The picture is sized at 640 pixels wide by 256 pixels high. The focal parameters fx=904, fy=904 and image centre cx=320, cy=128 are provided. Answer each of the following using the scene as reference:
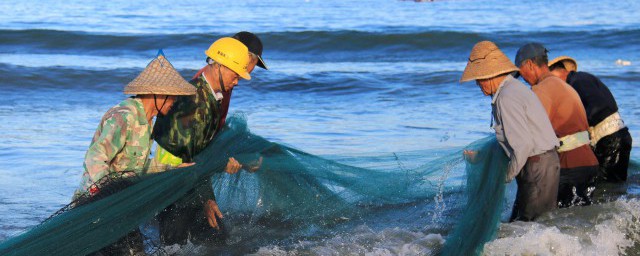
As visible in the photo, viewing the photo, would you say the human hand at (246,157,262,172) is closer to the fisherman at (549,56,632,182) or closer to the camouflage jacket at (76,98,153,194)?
the camouflage jacket at (76,98,153,194)

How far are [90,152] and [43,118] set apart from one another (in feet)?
26.8

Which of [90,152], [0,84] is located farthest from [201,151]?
[0,84]

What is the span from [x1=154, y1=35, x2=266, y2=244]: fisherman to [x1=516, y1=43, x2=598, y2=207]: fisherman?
203 centimetres

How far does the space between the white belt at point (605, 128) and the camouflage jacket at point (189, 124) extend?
3.76 meters

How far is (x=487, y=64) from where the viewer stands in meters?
5.29

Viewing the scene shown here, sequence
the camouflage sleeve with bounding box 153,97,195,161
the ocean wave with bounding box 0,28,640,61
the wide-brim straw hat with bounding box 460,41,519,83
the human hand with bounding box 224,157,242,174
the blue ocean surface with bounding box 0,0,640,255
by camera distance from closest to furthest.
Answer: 1. the camouflage sleeve with bounding box 153,97,195,161
2. the human hand with bounding box 224,157,242,174
3. the wide-brim straw hat with bounding box 460,41,519,83
4. the blue ocean surface with bounding box 0,0,640,255
5. the ocean wave with bounding box 0,28,640,61

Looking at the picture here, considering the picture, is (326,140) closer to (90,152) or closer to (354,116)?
(354,116)

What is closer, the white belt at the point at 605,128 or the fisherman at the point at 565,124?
the fisherman at the point at 565,124

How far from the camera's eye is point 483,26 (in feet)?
95.3

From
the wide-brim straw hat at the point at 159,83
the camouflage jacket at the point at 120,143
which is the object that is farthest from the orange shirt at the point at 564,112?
the camouflage jacket at the point at 120,143

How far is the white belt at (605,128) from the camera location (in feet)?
24.5

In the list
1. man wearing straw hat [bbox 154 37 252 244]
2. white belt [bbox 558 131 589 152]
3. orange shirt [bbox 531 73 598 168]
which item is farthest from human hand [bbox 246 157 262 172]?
white belt [bbox 558 131 589 152]

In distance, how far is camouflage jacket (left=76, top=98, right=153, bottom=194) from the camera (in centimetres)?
440

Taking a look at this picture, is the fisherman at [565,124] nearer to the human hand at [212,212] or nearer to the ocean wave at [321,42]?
the human hand at [212,212]
